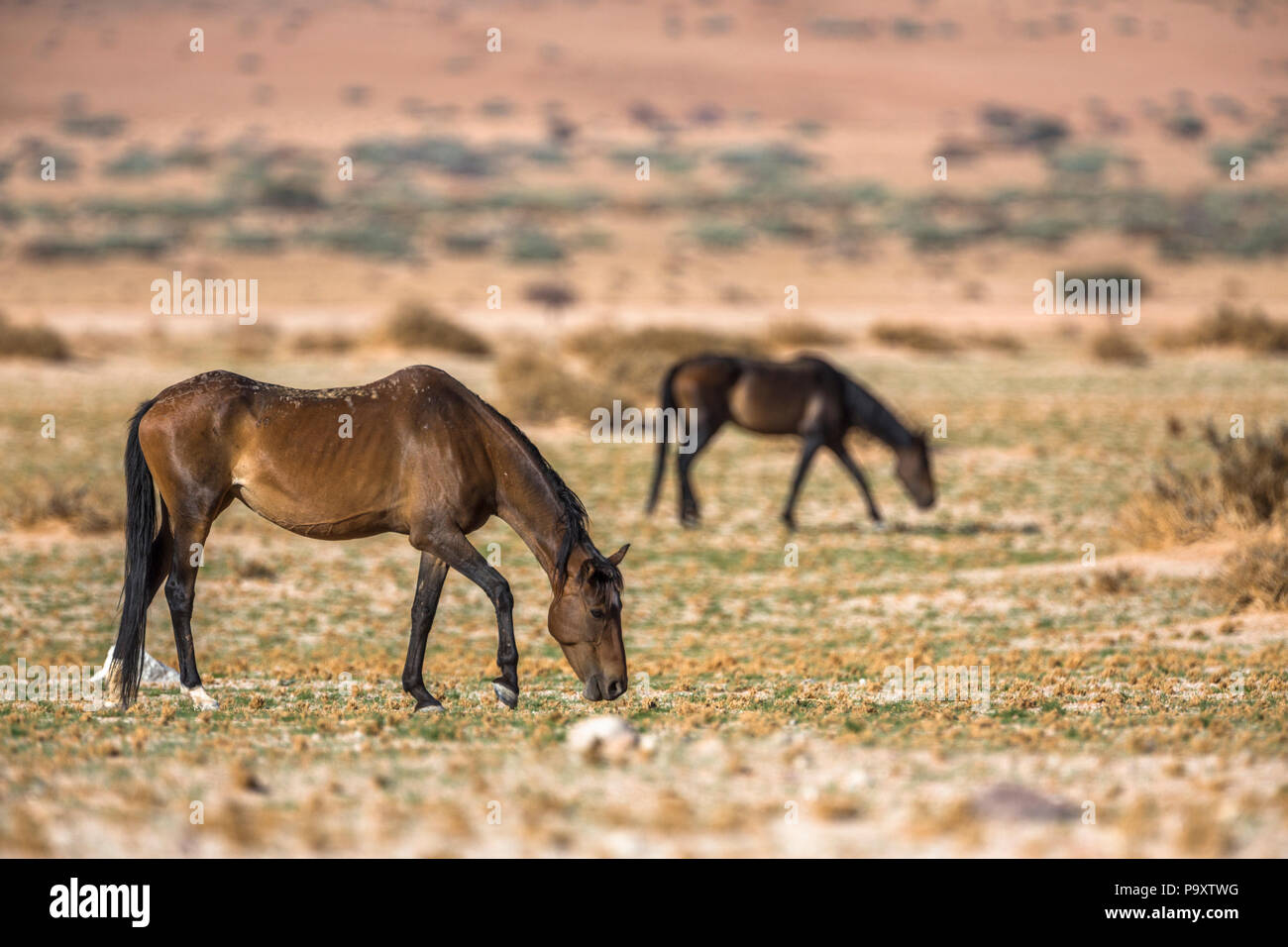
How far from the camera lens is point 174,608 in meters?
8.48

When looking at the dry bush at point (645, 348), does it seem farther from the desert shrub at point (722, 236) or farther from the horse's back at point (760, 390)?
the desert shrub at point (722, 236)

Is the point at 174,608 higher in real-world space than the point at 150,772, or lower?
higher

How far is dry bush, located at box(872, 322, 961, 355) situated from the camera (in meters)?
35.3

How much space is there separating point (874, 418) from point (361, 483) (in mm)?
10043

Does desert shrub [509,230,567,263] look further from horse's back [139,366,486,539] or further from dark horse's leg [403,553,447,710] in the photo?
dark horse's leg [403,553,447,710]

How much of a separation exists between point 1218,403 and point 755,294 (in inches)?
979

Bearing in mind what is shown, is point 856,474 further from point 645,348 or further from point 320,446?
point 645,348

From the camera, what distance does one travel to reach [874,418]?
1731 cm

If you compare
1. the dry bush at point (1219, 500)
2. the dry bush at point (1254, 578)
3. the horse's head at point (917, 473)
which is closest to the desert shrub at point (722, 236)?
the horse's head at point (917, 473)

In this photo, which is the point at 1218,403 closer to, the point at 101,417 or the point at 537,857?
the point at 101,417

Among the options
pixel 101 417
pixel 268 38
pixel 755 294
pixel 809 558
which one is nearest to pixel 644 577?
pixel 809 558

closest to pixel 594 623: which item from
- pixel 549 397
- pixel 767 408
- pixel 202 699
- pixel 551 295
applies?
pixel 202 699

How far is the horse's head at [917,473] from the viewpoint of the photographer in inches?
678
